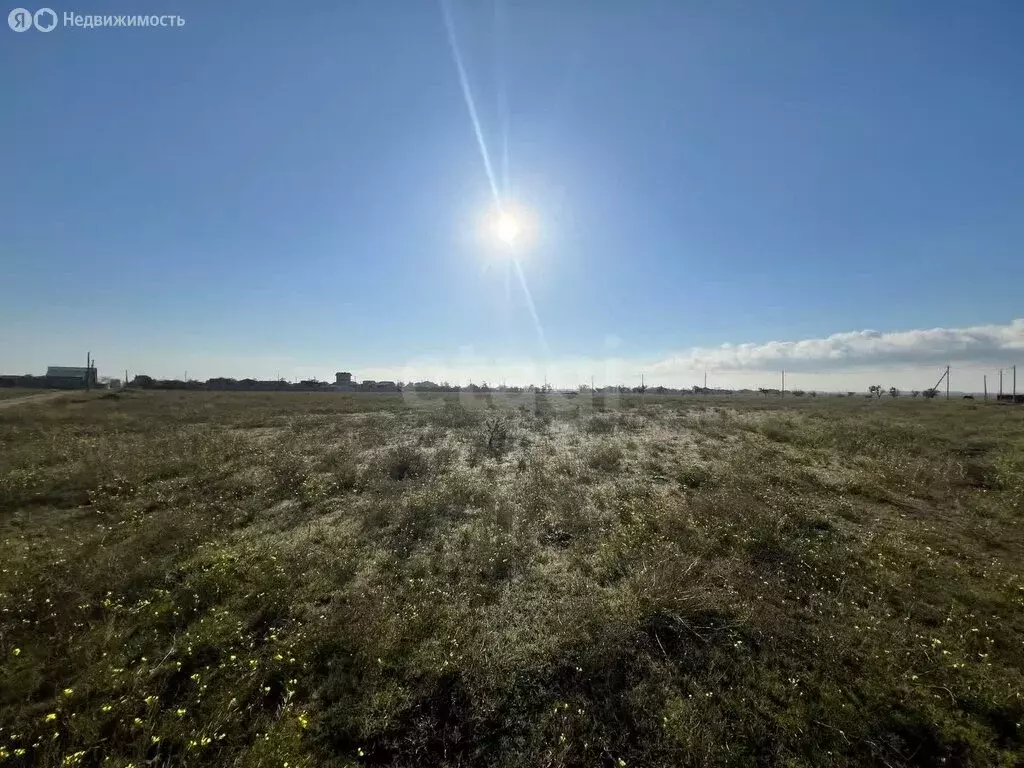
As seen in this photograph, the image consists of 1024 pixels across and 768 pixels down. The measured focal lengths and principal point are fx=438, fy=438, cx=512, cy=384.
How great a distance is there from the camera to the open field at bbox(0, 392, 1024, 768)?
194 inches

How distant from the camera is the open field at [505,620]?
4.94 metres

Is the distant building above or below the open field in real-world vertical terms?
above

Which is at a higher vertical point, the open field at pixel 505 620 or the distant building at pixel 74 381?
the distant building at pixel 74 381

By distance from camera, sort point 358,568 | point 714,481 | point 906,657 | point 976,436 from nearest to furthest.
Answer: point 906,657
point 358,568
point 714,481
point 976,436

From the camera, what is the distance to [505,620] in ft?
23.0

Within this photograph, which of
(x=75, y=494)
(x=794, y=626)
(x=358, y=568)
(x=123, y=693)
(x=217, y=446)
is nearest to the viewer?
(x=123, y=693)

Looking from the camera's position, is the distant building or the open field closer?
the open field

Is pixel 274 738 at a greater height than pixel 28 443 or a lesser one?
lesser

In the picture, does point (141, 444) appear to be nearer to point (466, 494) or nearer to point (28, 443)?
point (28, 443)

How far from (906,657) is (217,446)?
22433 millimetres

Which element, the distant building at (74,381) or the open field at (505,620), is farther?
the distant building at (74,381)

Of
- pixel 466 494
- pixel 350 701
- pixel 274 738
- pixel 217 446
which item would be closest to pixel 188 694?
pixel 274 738

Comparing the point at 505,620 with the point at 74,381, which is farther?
the point at 74,381

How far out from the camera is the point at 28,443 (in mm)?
19125
